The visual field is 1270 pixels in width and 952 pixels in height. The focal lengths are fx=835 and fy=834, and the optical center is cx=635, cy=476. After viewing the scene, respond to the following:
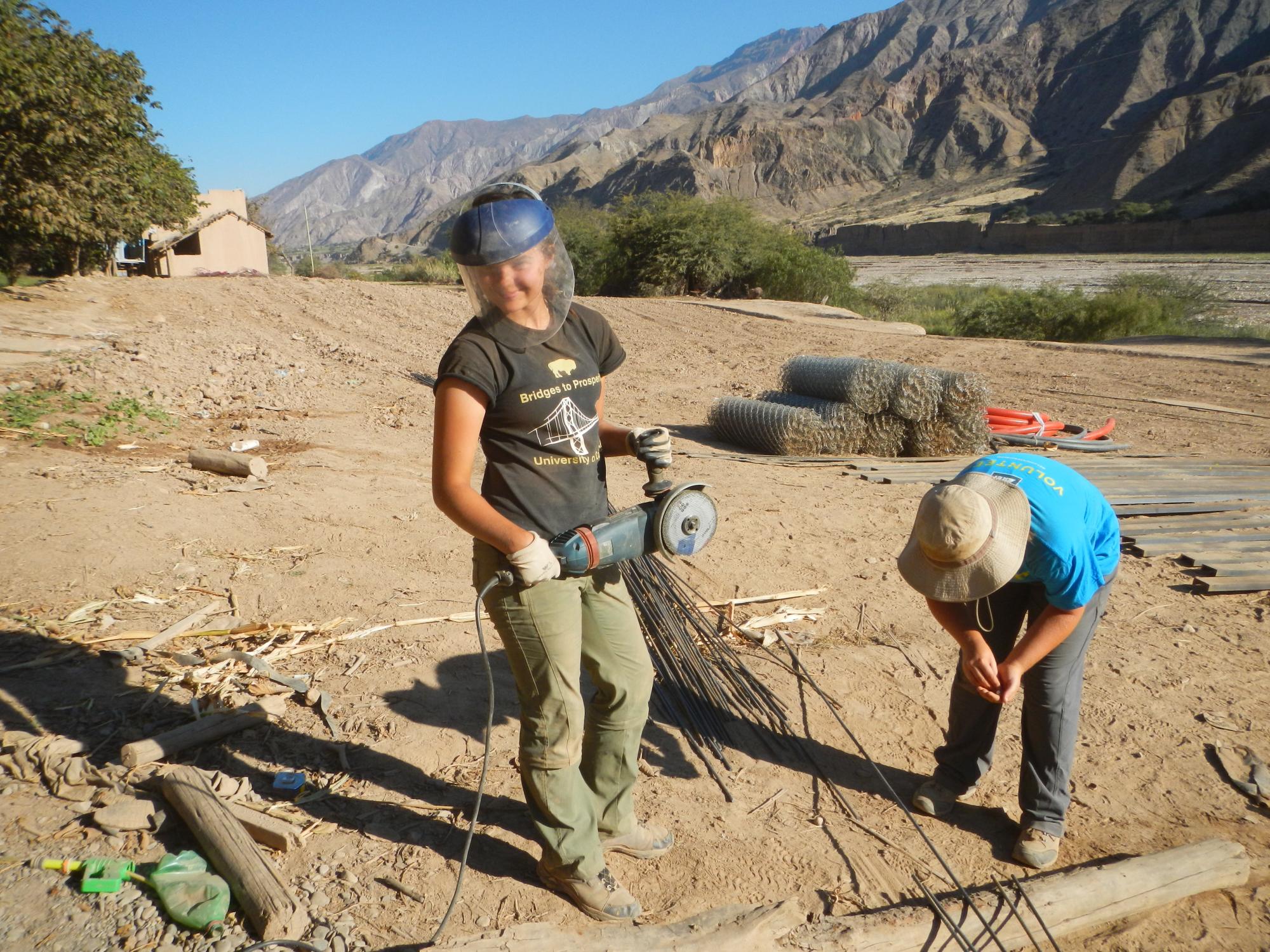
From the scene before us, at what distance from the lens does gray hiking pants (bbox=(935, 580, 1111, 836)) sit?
2635 mm

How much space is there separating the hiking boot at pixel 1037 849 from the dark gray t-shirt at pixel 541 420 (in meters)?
1.82

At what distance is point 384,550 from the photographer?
504cm

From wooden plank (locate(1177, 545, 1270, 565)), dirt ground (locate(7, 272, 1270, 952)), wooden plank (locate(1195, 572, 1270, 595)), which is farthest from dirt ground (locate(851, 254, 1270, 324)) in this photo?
dirt ground (locate(7, 272, 1270, 952))

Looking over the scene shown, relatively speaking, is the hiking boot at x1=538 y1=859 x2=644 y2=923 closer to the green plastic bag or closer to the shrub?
the green plastic bag

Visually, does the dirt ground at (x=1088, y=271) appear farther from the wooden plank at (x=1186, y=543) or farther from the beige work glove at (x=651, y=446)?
the beige work glove at (x=651, y=446)

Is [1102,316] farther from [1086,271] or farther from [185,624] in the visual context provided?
[1086,271]

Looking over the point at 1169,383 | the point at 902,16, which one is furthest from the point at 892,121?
the point at 1169,383

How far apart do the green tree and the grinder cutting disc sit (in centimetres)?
1598

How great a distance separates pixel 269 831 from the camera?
2605mm

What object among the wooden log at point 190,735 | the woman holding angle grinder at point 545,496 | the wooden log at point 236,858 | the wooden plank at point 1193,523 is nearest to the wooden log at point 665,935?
the woman holding angle grinder at point 545,496

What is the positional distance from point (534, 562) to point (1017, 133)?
308 ft

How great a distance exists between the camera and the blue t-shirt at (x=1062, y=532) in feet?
7.68

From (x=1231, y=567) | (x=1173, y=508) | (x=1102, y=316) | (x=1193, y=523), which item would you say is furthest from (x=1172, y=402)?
(x=1102, y=316)

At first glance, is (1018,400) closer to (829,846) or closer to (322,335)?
(829,846)
